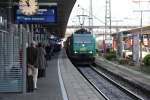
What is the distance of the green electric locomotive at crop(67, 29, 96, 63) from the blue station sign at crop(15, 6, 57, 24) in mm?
22919

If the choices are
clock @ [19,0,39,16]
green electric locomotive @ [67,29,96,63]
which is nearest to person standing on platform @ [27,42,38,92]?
clock @ [19,0,39,16]

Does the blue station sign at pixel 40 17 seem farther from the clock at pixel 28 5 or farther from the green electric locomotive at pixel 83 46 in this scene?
the green electric locomotive at pixel 83 46

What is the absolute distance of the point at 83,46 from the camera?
4978cm

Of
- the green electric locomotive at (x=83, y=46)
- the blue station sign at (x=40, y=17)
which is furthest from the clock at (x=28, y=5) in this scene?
the green electric locomotive at (x=83, y=46)

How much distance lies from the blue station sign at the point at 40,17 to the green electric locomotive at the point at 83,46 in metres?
22.9

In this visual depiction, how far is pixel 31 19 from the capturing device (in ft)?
82.4

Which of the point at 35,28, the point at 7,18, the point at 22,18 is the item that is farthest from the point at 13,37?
the point at 35,28

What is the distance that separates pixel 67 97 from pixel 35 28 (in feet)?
99.8

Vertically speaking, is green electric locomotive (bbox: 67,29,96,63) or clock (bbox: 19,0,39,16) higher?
clock (bbox: 19,0,39,16)

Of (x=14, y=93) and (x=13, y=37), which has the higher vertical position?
(x=13, y=37)

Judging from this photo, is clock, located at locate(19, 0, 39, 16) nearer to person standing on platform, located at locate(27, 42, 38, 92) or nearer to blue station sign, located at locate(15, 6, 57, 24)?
person standing on platform, located at locate(27, 42, 38, 92)

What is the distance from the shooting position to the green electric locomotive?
162 ft

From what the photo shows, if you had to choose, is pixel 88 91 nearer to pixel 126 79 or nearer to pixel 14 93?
pixel 14 93

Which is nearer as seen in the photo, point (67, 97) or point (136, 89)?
point (67, 97)
